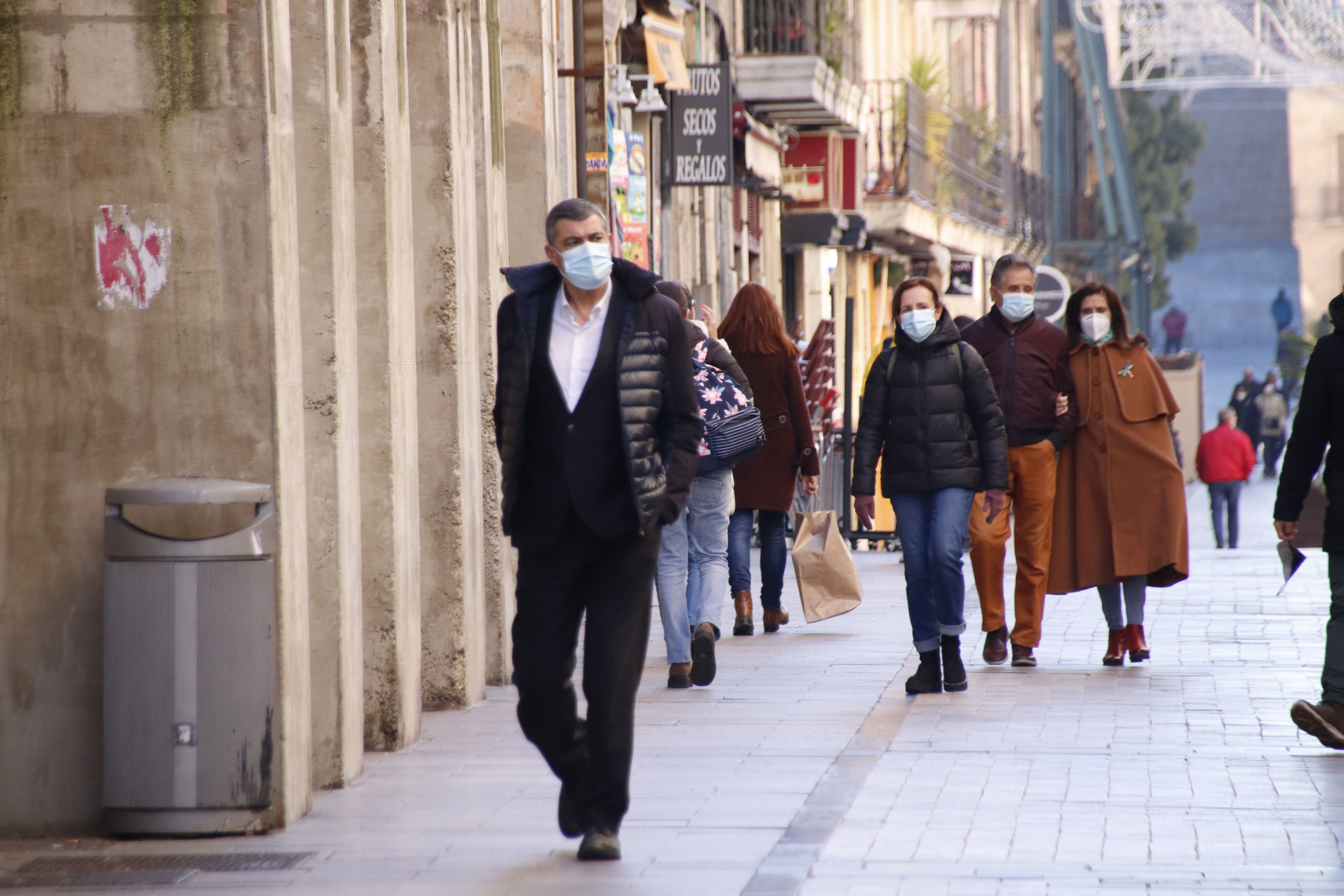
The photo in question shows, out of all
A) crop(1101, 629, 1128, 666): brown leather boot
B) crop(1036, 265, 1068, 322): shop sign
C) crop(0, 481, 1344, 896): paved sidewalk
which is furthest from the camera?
crop(1036, 265, 1068, 322): shop sign

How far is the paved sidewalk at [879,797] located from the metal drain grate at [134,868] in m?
0.06

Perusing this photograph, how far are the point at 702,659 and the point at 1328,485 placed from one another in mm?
2981

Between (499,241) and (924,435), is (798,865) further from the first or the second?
(499,241)

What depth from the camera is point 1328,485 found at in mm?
7941

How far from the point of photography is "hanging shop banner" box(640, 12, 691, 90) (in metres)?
17.8

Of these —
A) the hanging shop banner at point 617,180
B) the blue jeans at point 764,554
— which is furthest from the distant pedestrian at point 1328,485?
the hanging shop banner at point 617,180

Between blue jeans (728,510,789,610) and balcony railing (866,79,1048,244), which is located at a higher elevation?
balcony railing (866,79,1048,244)

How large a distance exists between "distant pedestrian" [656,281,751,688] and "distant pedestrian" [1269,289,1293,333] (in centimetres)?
6400

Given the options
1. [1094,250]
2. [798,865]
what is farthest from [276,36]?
[1094,250]

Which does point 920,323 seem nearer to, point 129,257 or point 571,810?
point 571,810

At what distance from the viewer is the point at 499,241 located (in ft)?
32.2

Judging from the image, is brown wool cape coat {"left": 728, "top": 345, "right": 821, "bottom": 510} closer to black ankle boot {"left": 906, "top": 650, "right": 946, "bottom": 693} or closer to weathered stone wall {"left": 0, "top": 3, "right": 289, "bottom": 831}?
black ankle boot {"left": 906, "top": 650, "right": 946, "bottom": 693}

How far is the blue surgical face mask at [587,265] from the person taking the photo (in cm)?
623

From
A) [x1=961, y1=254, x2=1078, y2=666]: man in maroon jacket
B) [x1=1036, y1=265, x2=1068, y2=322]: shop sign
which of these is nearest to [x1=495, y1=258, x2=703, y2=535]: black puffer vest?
[x1=961, y1=254, x2=1078, y2=666]: man in maroon jacket
